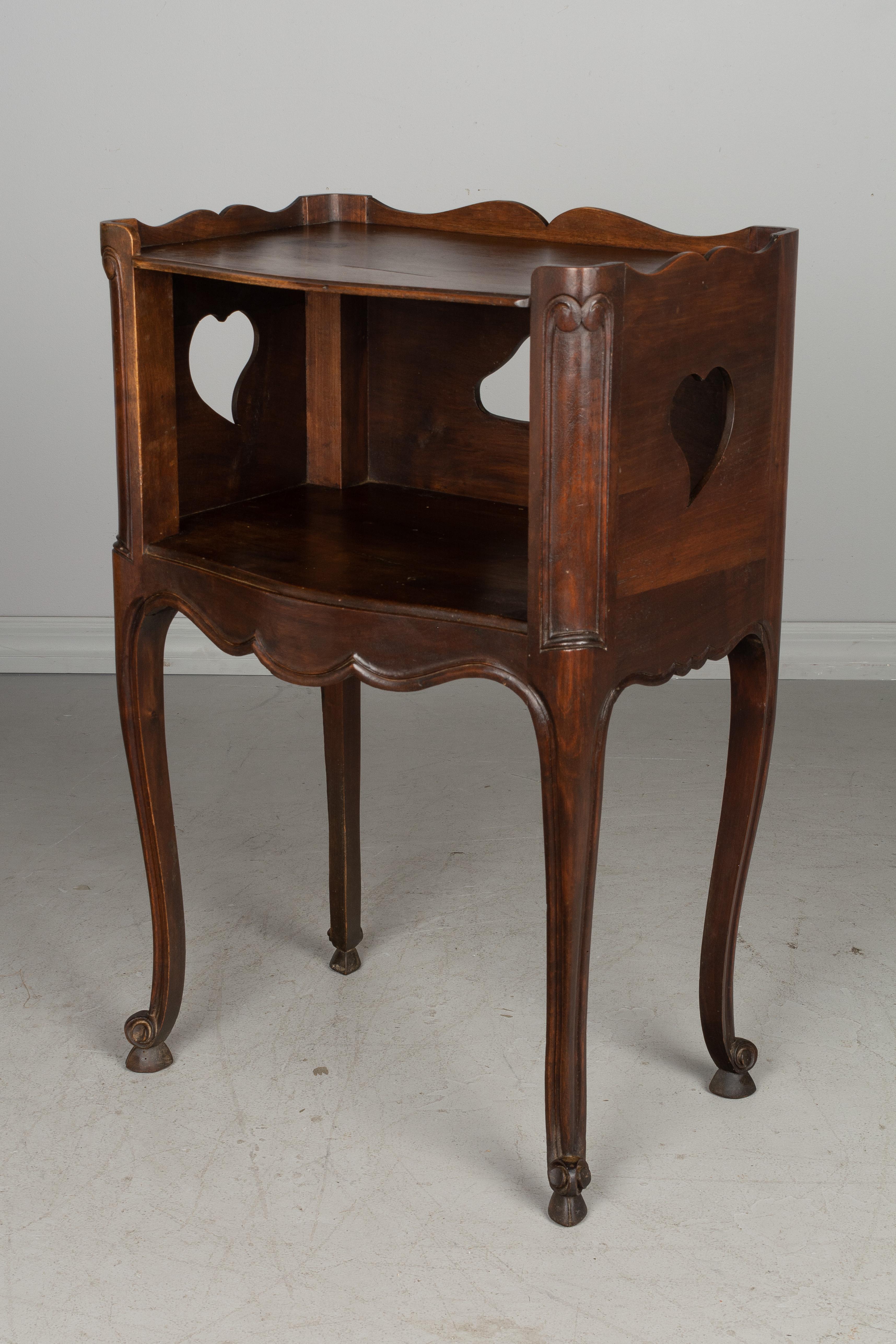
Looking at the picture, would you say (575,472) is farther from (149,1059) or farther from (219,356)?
(219,356)

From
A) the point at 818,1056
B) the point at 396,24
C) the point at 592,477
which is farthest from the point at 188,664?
the point at 592,477

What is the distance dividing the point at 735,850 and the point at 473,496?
0.60 metres

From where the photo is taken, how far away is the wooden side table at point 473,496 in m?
1.57

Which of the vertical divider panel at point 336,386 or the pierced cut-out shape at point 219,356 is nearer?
the vertical divider panel at point 336,386

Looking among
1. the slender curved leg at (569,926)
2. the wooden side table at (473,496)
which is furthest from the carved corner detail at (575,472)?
the slender curved leg at (569,926)

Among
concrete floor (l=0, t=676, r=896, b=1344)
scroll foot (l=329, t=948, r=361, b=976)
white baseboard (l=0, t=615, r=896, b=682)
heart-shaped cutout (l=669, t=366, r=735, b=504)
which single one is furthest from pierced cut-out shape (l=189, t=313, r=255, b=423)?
heart-shaped cutout (l=669, t=366, r=735, b=504)

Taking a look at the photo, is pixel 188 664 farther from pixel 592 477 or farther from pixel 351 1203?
pixel 592 477

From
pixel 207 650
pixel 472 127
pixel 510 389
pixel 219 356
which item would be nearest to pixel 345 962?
pixel 207 650

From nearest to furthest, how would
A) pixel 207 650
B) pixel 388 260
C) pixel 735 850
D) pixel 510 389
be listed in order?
1. pixel 388 260
2. pixel 735 850
3. pixel 510 389
4. pixel 207 650

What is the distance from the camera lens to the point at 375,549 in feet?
6.22

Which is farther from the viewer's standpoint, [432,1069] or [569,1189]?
[432,1069]

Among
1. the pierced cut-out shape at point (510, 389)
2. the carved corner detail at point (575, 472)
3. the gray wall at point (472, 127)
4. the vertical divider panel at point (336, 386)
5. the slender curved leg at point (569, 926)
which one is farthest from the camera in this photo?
the pierced cut-out shape at point (510, 389)

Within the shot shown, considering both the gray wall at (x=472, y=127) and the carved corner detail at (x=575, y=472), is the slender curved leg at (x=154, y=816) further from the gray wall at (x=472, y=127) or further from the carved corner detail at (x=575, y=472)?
the gray wall at (x=472, y=127)

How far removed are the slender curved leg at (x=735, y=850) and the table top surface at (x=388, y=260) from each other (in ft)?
1.77
